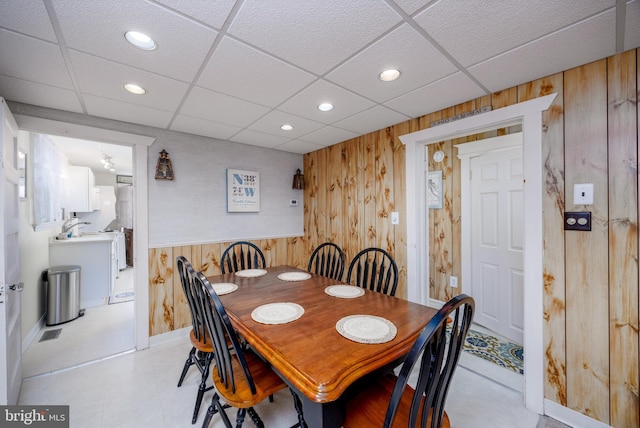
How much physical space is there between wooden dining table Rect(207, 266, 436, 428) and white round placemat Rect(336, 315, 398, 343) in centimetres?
2

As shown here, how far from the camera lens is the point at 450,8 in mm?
1135

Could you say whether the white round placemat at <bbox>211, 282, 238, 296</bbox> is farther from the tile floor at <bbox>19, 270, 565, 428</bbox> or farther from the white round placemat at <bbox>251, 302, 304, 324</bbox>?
the tile floor at <bbox>19, 270, 565, 428</bbox>

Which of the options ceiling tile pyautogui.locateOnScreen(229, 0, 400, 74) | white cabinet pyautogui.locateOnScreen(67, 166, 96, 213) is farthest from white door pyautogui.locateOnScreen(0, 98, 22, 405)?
white cabinet pyautogui.locateOnScreen(67, 166, 96, 213)

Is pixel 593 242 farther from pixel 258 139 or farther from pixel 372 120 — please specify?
pixel 258 139

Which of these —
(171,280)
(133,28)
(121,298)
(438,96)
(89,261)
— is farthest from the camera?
(121,298)

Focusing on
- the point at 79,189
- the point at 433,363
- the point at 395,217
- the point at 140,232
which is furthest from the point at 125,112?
the point at 79,189

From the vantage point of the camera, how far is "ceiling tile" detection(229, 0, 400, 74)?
3.67 feet

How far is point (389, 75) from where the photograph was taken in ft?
5.55

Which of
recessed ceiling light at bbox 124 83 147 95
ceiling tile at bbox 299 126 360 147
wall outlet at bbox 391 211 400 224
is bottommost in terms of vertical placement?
wall outlet at bbox 391 211 400 224

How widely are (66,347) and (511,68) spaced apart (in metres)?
4.43

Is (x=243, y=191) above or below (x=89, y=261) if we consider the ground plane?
above

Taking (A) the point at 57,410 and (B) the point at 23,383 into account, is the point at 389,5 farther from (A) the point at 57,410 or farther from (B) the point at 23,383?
Result: (B) the point at 23,383

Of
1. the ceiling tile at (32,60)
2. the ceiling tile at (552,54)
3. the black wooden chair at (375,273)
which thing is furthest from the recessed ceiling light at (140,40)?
the black wooden chair at (375,273)

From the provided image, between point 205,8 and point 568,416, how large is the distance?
3033 millimetres
